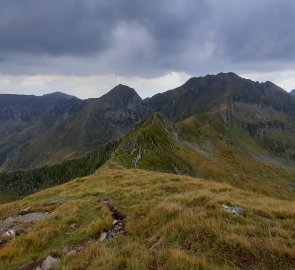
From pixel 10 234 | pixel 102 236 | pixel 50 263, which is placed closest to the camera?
pixel 50 263

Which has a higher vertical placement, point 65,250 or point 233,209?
point 233,209

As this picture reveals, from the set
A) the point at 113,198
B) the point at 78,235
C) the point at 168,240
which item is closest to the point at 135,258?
the point at 168,240

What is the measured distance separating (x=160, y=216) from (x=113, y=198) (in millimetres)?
11962

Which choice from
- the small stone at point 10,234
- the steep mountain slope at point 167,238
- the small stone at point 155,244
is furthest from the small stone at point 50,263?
the small stone at point 10,234

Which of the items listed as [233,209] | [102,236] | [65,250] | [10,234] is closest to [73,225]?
[102,236]

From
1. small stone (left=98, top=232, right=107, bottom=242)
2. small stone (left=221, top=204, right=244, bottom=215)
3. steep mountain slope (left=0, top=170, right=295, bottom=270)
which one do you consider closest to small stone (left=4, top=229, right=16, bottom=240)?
steep mountain slope (left=0, top=170, right=295, bottom=270)

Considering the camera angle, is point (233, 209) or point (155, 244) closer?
point (155, 244)

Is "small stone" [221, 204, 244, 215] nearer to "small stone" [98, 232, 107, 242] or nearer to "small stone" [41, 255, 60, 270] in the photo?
"small stone" [98, 232, 107, 242]

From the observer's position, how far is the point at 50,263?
47.8 feet

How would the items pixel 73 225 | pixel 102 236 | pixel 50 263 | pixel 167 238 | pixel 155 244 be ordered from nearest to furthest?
pixel 50 263, pixel 155 244, pixel 167 238, pixel 102 236, pixel 73 225

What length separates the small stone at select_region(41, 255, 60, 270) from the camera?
14288mm

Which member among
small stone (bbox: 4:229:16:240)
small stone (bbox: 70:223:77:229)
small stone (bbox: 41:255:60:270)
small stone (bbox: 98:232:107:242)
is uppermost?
small stone (bbox: 41:255:60:270)

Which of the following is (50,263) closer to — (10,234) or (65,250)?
(65,250)

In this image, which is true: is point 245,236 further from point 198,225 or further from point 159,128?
point 159,128
